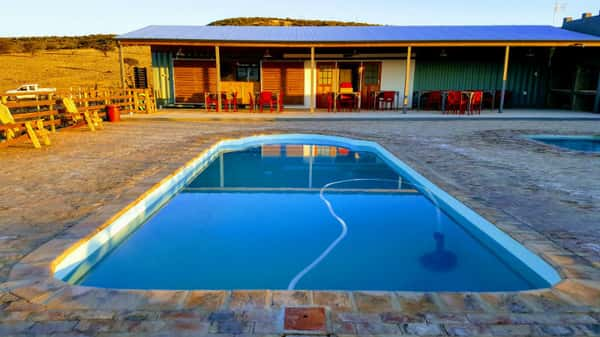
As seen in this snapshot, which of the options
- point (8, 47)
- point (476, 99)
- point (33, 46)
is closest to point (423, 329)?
point (476, 99)

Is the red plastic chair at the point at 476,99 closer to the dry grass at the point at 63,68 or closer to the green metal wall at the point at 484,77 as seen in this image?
the green metal wall at the point at 484,77

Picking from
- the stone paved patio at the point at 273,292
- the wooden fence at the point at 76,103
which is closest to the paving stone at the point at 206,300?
the stone paved patio at the point at 273,292

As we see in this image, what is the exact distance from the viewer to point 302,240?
13.1 feet

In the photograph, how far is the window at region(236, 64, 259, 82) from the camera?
14.8 meters

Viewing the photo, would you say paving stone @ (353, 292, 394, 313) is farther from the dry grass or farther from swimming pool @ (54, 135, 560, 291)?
the dry grass

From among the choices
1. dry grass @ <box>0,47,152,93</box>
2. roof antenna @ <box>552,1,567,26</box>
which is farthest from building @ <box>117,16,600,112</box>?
dry grass @ <box>0,47,152,93</box>

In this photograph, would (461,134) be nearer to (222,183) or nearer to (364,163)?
(364,163)

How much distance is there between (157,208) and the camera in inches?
178

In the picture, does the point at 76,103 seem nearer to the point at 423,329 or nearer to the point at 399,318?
the point at 399,318

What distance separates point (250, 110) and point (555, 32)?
11.4 metres

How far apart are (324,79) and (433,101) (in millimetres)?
4132

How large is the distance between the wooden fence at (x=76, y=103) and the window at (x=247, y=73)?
342 cm

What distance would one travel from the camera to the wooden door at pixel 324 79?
47.9ft

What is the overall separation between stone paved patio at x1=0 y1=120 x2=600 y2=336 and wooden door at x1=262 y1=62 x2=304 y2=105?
26.7ft
